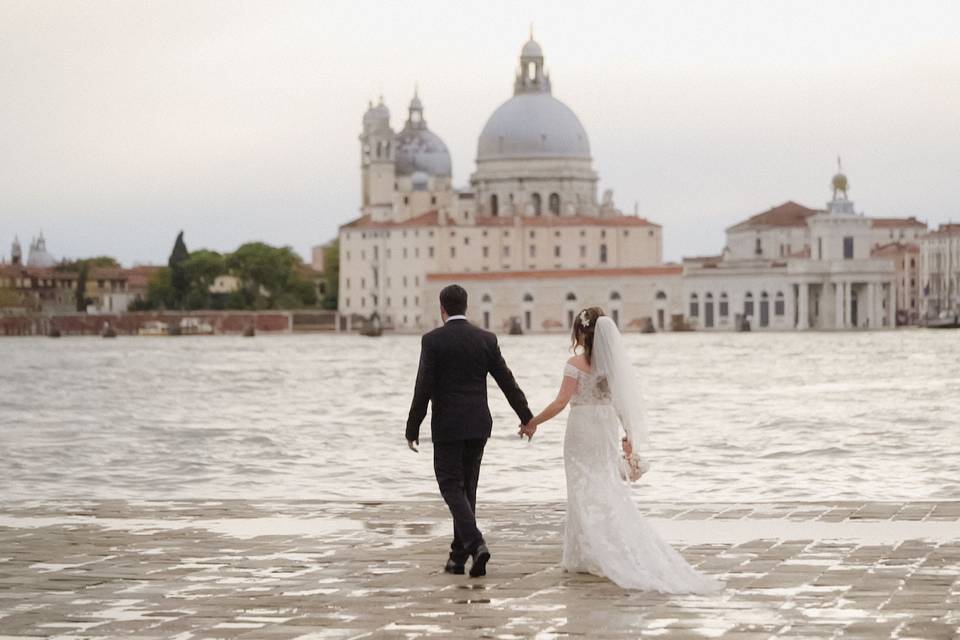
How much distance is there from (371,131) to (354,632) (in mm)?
142675

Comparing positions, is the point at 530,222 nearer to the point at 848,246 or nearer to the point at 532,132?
the point at 532,132

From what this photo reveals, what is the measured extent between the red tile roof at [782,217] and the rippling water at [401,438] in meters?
103

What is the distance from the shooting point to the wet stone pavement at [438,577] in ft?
24.1

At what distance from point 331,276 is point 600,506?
145834 mm

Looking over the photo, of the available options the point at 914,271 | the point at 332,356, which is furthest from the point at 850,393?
the point at 914,271

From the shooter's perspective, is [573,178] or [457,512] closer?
[457,512]

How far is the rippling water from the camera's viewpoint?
15430 millimetres

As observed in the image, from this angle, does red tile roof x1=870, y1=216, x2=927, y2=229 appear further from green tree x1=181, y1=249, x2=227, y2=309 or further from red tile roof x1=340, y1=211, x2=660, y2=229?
green tree x1=181, y1=249, x2=227, y2=309

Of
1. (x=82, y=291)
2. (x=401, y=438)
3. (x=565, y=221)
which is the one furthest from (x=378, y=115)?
(x=401, y=438)

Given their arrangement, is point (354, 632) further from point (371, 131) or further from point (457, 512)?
point (371, 131)

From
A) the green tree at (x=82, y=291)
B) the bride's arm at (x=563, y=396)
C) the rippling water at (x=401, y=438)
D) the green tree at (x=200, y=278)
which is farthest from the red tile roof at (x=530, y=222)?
the bride's arm at (x=563, y=396)

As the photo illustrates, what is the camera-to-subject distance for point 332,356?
7900 cm

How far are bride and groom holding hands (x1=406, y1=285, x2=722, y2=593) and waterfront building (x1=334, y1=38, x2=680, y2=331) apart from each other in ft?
407

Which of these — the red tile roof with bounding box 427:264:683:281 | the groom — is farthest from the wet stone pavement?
the red tile roof with bounding box 427:264:683:281
